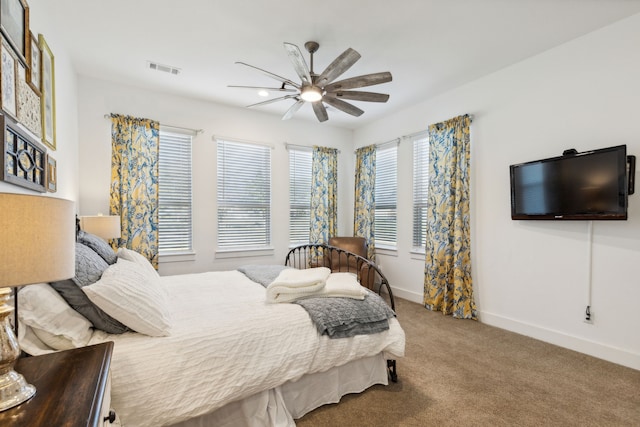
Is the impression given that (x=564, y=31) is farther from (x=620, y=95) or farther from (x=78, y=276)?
(x=78, y=276)

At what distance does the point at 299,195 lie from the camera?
509 centimetres

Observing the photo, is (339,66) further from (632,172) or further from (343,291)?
(632,172)

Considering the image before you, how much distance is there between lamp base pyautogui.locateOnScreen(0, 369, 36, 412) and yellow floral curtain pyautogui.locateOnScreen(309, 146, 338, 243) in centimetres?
426

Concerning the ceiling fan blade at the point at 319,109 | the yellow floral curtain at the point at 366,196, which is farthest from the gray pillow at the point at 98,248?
the yellow floral curtain at the point at 366,196

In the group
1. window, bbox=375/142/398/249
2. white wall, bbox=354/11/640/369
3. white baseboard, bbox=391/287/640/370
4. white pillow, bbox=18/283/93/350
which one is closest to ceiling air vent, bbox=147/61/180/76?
white pillow, bbox=18/283/93/350

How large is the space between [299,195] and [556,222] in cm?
350

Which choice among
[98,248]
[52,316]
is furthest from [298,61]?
[52,316]

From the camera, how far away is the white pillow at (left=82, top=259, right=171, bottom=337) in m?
1.43

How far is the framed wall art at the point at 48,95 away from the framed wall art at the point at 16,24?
35 centimetres

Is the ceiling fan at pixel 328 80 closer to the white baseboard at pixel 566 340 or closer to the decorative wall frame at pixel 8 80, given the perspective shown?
the decorative wall frame at pixel 8 80

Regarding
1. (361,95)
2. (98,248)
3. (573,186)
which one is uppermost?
(361,95)

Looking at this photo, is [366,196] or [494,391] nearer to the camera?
[494,391]

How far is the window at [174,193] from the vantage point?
4.00 meters

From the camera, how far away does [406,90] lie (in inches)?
155
